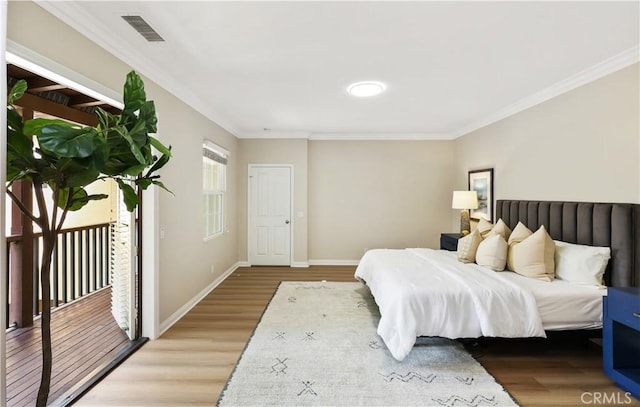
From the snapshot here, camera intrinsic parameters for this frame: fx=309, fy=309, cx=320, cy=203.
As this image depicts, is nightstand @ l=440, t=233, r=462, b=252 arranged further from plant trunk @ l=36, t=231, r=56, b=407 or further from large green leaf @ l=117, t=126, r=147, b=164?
plant trunk @ l=36, t=231, r=56, b=407

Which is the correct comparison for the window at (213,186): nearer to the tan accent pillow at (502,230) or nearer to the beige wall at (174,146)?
the beige wall at (174,146)

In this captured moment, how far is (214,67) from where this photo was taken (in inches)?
114

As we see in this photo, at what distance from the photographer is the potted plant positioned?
119 centimetres

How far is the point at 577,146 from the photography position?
3146 millimetres

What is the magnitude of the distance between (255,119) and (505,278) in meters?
3.95

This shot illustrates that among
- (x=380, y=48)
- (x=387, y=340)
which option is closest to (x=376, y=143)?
(x=380, y=48)

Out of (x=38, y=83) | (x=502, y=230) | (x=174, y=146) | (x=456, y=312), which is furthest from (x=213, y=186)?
(x=502, y=230)

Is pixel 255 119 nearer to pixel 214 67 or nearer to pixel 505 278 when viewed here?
pixel 214 67

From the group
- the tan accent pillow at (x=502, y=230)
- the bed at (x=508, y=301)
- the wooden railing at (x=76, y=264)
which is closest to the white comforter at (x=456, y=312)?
the bed at (x=508, y=301)

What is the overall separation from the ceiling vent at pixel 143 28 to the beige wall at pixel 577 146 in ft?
12.7

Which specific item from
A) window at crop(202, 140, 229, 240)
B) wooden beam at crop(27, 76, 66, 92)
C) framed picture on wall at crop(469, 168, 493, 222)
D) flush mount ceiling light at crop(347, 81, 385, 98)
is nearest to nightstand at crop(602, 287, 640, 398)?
framed picture on wall at crop(469, 168, 493, 222)

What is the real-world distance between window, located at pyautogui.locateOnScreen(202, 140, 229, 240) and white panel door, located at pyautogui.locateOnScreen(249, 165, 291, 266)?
818 mm

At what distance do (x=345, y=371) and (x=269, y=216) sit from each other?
3.93 m

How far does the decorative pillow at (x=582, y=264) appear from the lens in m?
2.66
